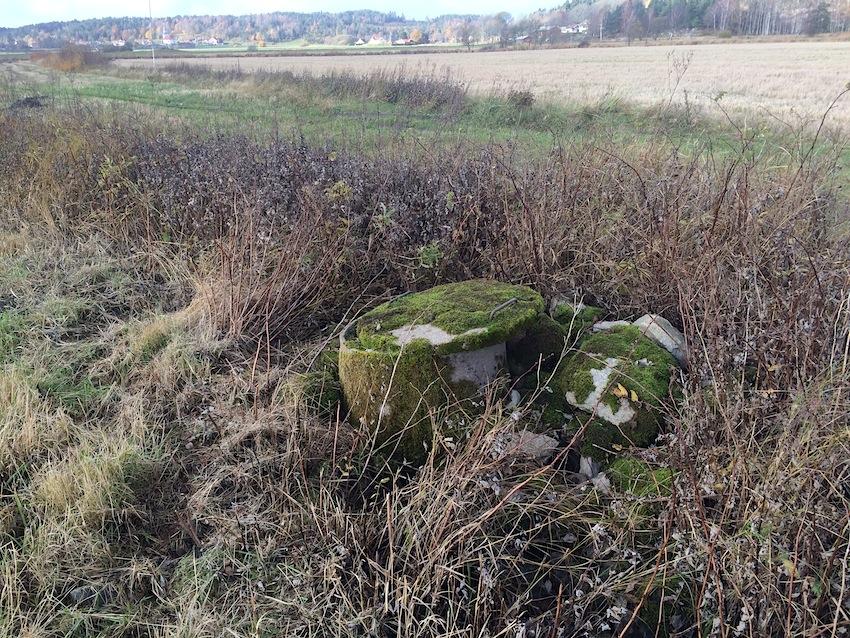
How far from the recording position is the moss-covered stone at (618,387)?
298 centimetres

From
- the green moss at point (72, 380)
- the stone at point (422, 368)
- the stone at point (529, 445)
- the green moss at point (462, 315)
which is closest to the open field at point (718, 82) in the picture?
the green moss at point (462, 315)

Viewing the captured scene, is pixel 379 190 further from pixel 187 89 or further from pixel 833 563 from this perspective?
pixel 187 89

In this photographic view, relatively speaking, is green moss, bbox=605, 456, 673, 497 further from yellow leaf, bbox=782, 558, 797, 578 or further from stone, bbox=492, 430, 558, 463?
yellow leaf, bbox=782, 558, 797, 578

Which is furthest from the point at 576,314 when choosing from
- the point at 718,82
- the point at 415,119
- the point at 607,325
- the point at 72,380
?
the point at 718,82

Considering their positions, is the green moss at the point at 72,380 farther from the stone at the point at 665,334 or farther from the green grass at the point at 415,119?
the green grass at the point at 415,119

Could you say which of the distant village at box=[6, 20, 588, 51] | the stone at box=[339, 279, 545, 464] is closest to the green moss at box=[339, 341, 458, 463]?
the stone at box=[339, 279, 545, 464]

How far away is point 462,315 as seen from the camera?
324 cm

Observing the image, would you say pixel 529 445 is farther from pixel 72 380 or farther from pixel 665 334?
pixel 72 380

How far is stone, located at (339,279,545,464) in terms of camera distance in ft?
10.0

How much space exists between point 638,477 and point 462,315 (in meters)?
1.19

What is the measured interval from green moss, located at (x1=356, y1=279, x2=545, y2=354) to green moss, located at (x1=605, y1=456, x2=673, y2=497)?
2.74 ft

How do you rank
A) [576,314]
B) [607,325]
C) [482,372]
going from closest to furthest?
[482,372] < [607,325] < [576,314]

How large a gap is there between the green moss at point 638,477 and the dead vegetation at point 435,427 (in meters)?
0.05

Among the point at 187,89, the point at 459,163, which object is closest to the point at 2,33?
the point at 187,89
